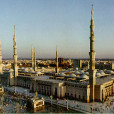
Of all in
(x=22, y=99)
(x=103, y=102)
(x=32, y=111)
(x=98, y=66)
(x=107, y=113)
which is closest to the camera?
(x=107, y=113)

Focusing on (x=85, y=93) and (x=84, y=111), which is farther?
(x=85, y=93)

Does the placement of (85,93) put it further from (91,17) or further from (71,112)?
(91,17)

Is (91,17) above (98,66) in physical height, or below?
above

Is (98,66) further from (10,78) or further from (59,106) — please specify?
(59,106)

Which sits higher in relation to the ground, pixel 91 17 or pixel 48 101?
pixel 91 17

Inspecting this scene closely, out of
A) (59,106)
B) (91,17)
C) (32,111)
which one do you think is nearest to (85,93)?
(59,106)

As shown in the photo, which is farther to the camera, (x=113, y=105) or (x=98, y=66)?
(x=98, y=66)

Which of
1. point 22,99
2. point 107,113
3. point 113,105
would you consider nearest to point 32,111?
point 22,99

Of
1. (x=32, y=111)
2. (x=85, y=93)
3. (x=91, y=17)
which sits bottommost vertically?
(x=32, y=111)

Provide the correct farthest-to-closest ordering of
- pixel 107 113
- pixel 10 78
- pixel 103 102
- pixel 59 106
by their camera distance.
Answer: pixel 10 78 → pixel 103 102 → pixel 59 106 → pixel 107 113
